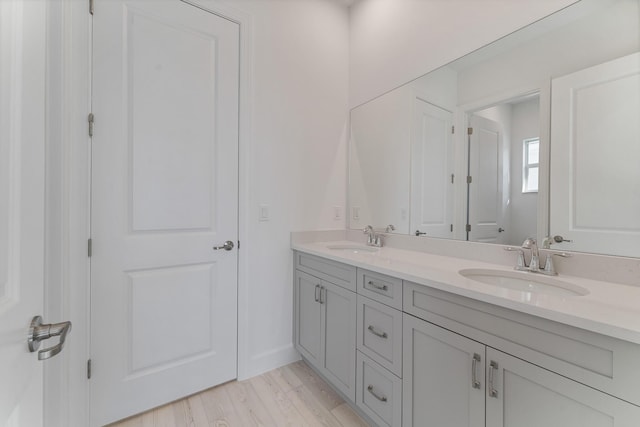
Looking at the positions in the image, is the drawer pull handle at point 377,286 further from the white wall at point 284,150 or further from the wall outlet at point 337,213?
the wall outlet at point 337,213

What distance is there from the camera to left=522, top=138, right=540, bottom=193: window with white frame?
50.9 inches

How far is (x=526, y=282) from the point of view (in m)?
1.20

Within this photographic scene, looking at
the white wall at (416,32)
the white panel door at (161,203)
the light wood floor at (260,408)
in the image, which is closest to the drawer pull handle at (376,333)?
the light wood floor at (260,408)

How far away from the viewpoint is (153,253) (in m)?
1.58

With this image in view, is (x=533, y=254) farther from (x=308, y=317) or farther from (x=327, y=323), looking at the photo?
(x=308, y=317)

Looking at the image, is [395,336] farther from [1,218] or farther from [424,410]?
[1,218]

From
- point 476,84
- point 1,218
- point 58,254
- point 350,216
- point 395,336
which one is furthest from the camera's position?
point 350,216

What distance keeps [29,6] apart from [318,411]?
75.7 inches

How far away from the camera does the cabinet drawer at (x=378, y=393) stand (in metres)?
1.26

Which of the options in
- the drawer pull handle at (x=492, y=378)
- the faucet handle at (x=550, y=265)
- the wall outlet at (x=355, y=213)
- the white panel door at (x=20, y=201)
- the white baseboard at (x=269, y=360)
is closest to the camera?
the white panel door at (x=20, y=201)

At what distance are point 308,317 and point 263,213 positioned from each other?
0.78 m

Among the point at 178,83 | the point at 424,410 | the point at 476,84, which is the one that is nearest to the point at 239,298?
the point at 424,410

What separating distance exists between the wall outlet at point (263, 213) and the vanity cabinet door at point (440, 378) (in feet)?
3.71

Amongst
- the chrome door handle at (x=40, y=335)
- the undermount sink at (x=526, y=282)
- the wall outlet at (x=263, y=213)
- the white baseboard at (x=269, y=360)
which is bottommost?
the white baseboard at (x=269, y=360)
